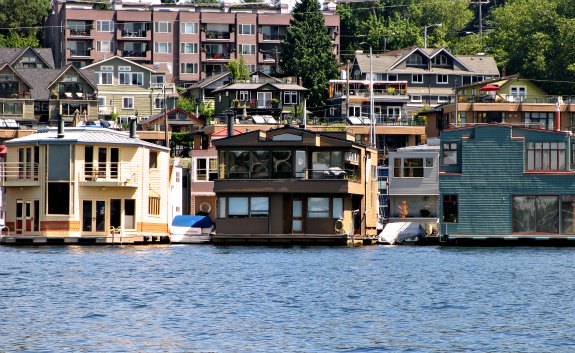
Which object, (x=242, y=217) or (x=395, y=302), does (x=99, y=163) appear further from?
(x=395, y=302)

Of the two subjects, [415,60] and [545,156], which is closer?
[545,156]

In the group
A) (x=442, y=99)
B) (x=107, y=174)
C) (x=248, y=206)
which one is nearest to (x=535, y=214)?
(x=248, y=206)

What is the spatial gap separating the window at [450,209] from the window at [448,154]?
91.2 inches

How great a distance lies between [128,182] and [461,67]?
8508 centimetres

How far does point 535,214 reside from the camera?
3442 inches

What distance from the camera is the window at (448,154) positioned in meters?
88.6

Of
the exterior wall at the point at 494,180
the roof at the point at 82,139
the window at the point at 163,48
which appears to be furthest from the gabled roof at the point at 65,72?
the exterior wall at the point at 494,180

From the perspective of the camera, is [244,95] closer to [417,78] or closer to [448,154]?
[417,78]

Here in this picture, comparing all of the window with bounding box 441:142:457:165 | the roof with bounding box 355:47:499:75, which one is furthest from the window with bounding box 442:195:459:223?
the roof with bounding box 355:47:499:75

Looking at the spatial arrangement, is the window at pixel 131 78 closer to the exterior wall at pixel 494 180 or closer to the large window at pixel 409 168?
the large window at pixel 409 168

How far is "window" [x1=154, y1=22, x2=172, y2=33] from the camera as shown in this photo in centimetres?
17650

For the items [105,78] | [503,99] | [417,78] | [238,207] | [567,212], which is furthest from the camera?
[417,78]

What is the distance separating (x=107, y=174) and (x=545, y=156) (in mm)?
28192

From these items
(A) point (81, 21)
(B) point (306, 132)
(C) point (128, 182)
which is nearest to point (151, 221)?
(C) point (128, 182)
